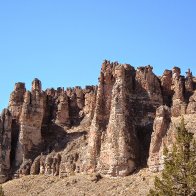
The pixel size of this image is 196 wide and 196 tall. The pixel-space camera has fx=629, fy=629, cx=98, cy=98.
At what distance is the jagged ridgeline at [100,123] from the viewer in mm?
88062

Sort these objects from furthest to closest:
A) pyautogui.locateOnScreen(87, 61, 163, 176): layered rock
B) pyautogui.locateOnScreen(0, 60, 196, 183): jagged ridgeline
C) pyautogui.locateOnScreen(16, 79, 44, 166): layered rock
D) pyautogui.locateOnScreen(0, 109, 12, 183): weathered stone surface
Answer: pyautogui.locateOnScreen(16, 79, 44, 166): layered rock → pyautogui.locateOnScreen(0, 109, 12, 183): weathered stone surface → pyautogui.locateOnScreen(87, 61, 163, 176): layered rock → pyautogui.locateOnScreen(0, 60, 196, 183): jagged ridgeline

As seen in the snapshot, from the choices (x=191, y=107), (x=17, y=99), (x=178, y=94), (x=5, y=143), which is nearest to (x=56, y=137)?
(x=5, y=143)

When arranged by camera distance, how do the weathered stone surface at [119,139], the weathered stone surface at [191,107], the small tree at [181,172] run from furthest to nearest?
the weathered stone surface at [191,107], the weathered stone surface at [119,139], the small tree at [181,172]

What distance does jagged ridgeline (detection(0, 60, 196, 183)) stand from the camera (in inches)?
3467

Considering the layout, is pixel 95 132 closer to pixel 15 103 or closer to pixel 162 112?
pixel 162 112

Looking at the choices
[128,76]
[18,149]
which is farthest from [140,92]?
[18,149]

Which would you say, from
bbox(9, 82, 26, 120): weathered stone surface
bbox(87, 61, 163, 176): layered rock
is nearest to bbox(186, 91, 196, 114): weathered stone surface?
bbox(87, 61, 163, 176): layered rock

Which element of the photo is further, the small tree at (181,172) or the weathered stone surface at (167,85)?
the weathered stone surface at (167,85)

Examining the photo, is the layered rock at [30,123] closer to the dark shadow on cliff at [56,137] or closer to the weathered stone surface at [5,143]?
the weathered stone surface at [5,143]

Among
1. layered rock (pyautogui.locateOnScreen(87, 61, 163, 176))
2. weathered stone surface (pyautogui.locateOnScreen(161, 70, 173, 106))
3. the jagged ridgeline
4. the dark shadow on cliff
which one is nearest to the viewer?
the jagged ridgeline

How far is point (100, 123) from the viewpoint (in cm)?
9500

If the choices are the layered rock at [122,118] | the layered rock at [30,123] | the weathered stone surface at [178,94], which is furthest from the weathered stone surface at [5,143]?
the weathered stone surface at [178,94]

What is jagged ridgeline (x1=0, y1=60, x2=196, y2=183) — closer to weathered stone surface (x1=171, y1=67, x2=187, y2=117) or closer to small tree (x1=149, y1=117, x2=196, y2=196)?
weathered stone surface (x1=171, y1=67, x2=187, y2=117)

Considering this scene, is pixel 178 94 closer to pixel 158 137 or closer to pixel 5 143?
pixel 158 137
